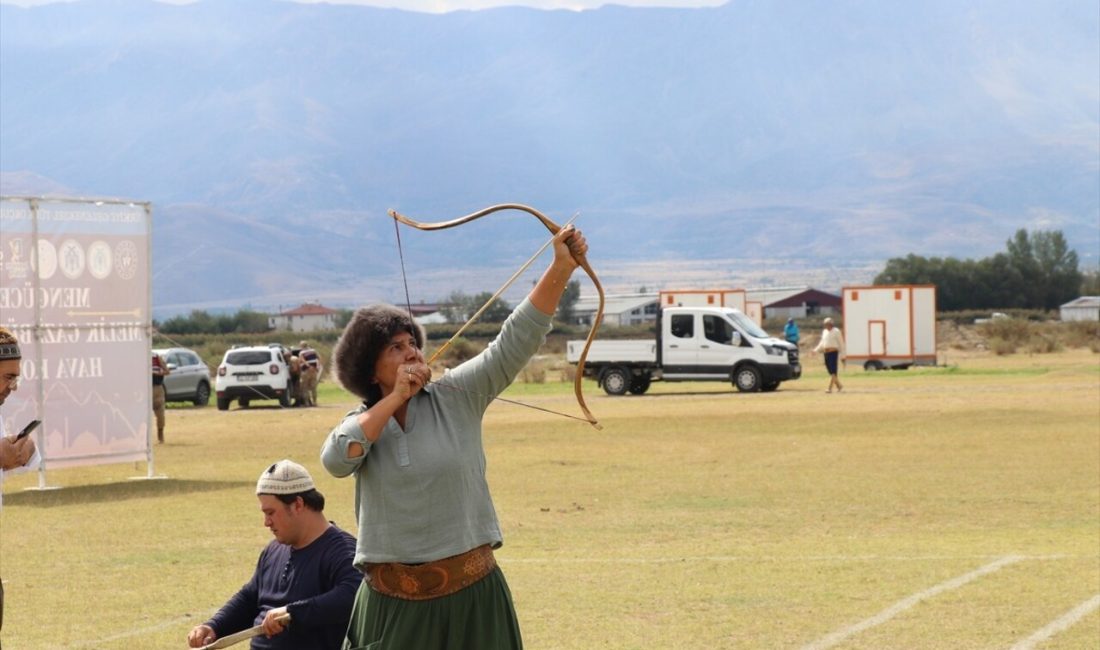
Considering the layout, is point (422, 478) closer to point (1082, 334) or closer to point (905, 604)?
point (905, 604)

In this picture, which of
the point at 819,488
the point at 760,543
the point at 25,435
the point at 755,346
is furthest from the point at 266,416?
the point at 25,435

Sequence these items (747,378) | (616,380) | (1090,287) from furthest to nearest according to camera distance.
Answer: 1. (1090,287)
2. (616,380)
3. (747,378)

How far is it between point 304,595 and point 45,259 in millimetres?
13782

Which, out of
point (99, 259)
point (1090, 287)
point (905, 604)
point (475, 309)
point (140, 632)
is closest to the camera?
point (140, 632)

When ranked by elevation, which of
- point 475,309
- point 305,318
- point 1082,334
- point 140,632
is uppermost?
point 305,318

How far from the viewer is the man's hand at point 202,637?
610cm

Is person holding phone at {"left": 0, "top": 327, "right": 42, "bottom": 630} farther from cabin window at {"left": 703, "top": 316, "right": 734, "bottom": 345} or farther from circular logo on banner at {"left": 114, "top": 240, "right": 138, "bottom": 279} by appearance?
cabin window at {"left": 703, "top": 316, "right": 734, "bottom": 345}

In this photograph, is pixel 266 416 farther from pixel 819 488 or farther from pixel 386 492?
pixel 386 492

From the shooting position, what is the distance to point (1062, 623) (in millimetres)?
9953

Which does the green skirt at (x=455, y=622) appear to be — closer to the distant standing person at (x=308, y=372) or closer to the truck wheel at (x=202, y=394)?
the distant standing person at (x=308, y=372)

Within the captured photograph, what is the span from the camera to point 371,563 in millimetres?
5199

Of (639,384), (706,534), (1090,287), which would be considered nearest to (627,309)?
(1090,287)

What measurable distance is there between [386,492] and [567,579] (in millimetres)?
7122

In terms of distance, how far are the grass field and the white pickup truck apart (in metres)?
11.1
